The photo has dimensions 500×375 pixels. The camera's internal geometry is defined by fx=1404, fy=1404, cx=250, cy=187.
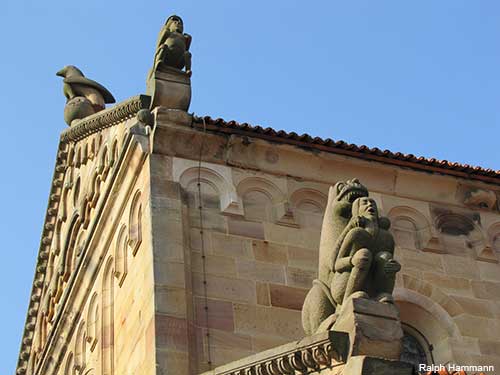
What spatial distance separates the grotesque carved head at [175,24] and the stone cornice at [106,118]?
46.2 inches

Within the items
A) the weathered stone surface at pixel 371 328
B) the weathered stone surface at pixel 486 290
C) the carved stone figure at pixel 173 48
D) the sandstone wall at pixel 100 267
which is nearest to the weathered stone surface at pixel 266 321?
the sandstone wall at pixel 100 267

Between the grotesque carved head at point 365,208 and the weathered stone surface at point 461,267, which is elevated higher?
the weathered stone surface at point 461,267

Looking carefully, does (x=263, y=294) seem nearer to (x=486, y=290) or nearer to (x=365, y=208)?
(x=486, y=290)

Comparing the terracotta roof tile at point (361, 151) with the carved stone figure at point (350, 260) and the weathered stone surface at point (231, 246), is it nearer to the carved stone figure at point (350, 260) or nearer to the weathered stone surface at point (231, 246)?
the weathered stone surface at point (231, 246)

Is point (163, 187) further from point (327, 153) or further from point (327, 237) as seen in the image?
point (327, 237)

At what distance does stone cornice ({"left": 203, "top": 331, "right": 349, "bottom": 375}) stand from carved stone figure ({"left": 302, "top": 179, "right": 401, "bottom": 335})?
1.66 feet

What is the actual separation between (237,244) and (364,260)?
16.8 feet

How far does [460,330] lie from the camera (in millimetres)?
18922

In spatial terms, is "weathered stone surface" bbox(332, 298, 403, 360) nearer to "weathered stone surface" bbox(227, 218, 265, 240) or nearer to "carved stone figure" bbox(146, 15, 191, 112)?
"weathered stone surface" bbox(227, 218, 265, 240)

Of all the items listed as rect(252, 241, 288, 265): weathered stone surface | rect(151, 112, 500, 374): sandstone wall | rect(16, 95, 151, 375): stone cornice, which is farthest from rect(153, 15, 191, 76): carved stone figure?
rect(16, 95, 151, 375): stone cornice

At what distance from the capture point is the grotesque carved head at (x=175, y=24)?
67.9 feet

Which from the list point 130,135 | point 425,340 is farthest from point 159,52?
point 425,340

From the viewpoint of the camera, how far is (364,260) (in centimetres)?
1370

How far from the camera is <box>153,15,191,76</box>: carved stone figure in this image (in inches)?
797
